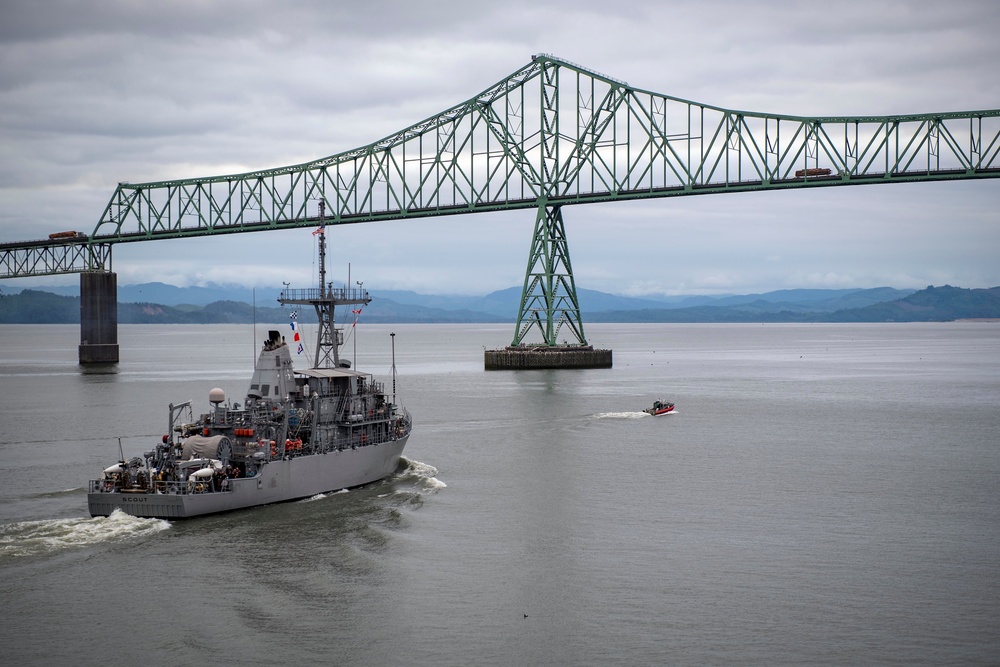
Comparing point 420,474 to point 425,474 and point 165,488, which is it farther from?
point 165,488

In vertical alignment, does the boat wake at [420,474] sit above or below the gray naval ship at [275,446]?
below

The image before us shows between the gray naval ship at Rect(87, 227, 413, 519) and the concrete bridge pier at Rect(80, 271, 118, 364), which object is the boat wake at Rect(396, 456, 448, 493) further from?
the concrete bridge pier at Rect(80, 271, 118, 364)

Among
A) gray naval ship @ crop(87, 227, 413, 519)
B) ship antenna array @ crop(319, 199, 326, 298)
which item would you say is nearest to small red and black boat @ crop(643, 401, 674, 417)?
gray naval ship @ crop(87, 227, 413, 519)

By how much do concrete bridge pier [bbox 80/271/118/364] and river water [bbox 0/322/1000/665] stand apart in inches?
3044

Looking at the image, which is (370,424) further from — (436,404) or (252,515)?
(436,404)

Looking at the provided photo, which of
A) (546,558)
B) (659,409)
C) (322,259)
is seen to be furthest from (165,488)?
(659,409)

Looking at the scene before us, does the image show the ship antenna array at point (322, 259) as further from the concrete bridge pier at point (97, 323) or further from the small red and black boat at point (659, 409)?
the concrete bridge pier at point (97, 323)

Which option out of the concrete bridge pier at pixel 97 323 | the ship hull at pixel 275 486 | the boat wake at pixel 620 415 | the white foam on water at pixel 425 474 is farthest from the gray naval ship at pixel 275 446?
the concrete bridge pier at pixel 97 323

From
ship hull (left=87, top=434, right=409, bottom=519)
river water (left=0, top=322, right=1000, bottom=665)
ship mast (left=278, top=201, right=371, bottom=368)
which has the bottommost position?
river water (left=0, top=322, right=1000, bottom=665)

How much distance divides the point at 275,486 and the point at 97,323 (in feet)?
345

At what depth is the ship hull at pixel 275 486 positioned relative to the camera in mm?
33219

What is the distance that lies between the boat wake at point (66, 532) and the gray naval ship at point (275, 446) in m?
0.54

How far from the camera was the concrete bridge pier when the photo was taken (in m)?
130

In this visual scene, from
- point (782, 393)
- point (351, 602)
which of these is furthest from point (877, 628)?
point (782, 393)
